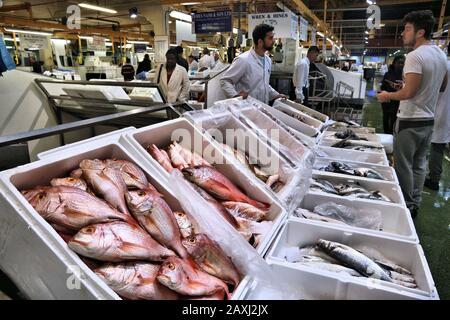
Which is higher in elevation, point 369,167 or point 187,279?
point 187,279

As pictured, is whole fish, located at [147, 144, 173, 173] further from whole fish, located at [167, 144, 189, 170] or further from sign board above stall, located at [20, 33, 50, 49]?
sign board above stall, located at [20, 33, 50, 49]

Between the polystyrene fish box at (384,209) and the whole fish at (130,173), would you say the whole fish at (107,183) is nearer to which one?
the whole fish at (130,173)

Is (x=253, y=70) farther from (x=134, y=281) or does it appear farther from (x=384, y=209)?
(x=134, y=281)

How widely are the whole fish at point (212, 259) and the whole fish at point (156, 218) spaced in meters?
0.05

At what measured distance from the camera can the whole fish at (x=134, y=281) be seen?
3.27ft

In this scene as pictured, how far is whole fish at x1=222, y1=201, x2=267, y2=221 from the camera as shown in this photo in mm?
1682

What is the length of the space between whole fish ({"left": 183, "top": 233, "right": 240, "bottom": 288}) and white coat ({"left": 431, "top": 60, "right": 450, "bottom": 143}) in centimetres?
454

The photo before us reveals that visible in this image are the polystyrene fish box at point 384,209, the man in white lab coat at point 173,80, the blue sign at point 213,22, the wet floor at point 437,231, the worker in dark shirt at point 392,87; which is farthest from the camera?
the blue sign at point 213,22

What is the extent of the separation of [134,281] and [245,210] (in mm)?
794

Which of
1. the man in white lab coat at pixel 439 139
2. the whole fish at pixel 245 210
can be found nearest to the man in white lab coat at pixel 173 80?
the whole fish at pixel 245 210

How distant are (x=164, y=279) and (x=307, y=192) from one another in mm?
1419

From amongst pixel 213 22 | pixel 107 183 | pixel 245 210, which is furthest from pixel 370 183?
pixel 213 22

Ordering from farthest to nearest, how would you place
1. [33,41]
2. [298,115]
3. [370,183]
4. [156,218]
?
[33,41]
[298,115]
[370,183]
[156,218]

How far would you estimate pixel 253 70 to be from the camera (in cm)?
373
